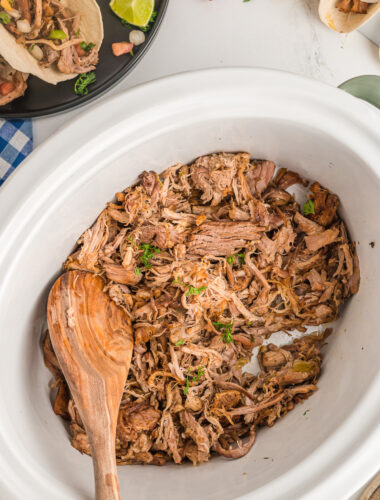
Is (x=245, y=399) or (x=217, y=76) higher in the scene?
(x=217, y=76)

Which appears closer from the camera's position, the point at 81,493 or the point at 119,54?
the point at 81,493

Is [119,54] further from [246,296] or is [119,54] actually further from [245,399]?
[245,399]

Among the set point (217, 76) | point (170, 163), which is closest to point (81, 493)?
point (170, 163)

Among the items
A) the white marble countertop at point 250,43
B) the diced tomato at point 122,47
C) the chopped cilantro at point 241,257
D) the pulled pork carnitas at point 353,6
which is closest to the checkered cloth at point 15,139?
the white marble countertop at point 250,43

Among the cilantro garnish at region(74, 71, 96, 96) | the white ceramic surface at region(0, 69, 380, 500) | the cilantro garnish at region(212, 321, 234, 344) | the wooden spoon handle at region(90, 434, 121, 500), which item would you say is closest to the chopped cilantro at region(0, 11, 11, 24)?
the cilantro garnish at region(74, 71, 96, 96)

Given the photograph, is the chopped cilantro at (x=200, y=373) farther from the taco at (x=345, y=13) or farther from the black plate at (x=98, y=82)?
the taco at (x=345, y=13)

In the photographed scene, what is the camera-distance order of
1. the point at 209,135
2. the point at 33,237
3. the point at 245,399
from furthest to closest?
the point at 245,399 → the point at 209,135 → the point at 33,237

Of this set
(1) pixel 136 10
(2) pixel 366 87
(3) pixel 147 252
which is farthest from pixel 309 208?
(1) pixel 136 10
